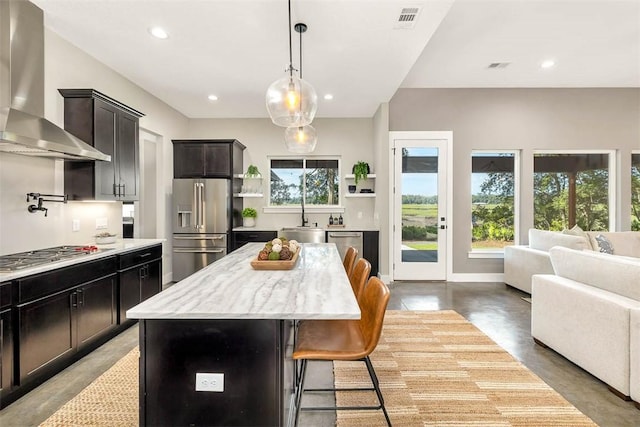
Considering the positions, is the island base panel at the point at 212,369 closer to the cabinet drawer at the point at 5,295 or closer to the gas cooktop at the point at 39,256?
the cabinet drawer at the point at 5,295

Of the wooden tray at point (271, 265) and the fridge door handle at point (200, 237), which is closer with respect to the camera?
the wooden tray at point (271, 265)

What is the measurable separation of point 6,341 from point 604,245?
6.12 m

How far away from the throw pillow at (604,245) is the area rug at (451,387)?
7.85ft

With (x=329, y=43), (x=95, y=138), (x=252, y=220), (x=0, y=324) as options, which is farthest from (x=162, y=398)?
(x=252, y=220)

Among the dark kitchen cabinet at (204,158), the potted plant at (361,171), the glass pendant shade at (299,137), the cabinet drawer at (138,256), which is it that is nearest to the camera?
the cabinet drawer at (138,256)

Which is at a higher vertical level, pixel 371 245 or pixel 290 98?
pixel 290 98

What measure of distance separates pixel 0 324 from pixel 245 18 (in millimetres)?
2906

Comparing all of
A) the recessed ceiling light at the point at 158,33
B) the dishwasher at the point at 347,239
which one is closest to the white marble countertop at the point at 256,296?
the recessed ceiling light at the point at 158,33

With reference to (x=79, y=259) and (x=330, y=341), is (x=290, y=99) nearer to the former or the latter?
(x=330, y=341)

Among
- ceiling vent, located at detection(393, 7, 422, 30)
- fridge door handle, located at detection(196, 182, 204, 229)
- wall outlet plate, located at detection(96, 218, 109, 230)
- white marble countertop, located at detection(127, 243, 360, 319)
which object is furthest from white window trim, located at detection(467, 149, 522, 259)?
wall outlet plate, located at detection(96, 218, 109, 230)

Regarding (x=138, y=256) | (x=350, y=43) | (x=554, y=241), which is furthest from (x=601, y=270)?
(x=138, y=256)

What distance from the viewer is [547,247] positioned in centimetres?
431

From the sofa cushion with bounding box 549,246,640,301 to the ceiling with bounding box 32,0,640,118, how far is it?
92.6 inches

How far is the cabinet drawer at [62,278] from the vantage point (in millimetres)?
2111
